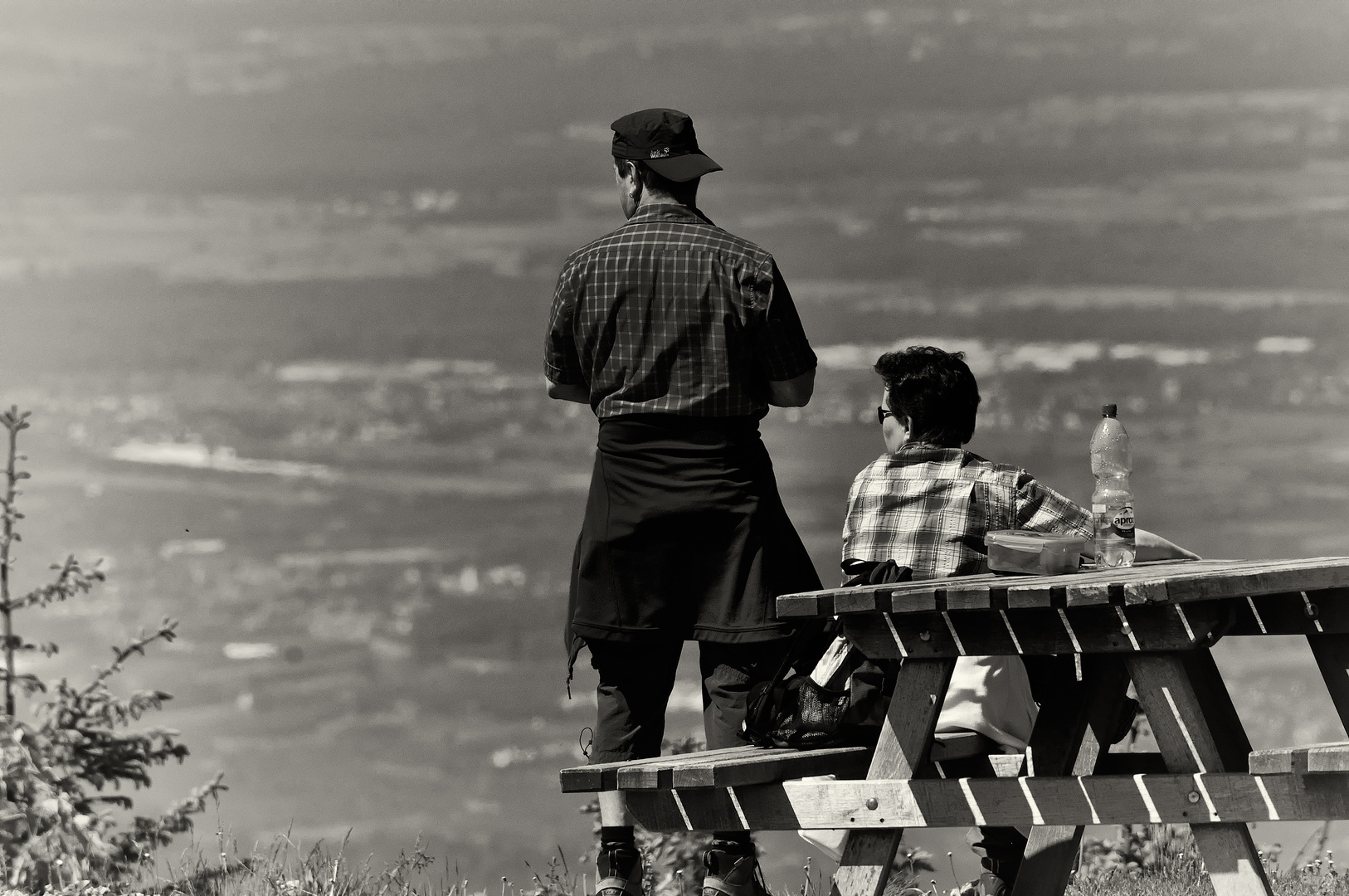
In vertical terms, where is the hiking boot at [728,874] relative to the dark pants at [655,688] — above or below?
below

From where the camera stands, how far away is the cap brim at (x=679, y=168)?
137 inches

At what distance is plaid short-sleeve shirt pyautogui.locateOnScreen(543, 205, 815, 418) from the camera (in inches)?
131

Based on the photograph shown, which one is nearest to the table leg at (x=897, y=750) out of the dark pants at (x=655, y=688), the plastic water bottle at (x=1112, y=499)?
the dark pants at (x=655, y=688)

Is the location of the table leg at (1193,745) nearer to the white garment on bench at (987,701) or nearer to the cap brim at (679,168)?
the white garment on bench at (987,701)

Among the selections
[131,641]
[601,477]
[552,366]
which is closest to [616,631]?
[601,477]

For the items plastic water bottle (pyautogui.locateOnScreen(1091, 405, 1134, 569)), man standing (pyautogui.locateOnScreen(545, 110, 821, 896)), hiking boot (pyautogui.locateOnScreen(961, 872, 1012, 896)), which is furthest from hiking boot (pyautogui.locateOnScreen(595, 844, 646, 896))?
plastic water bottle (pyautogui.locateOnScreen(1091, 405, 1134, 569))

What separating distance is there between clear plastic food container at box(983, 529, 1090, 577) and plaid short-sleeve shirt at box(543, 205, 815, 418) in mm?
527

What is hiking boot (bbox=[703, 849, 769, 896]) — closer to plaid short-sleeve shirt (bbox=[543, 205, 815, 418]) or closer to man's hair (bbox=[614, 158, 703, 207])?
plaid short-sleeve shirt (bbox=[543, 205, 815, 418])

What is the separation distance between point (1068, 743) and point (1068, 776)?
36 centimetres

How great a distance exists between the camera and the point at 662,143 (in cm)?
347

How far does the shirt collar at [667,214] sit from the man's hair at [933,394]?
480 mm

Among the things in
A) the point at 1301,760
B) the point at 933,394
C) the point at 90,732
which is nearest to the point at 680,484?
the point at 933,394

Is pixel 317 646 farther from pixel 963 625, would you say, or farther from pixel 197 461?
pixel 963 625

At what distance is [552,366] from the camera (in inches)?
140
